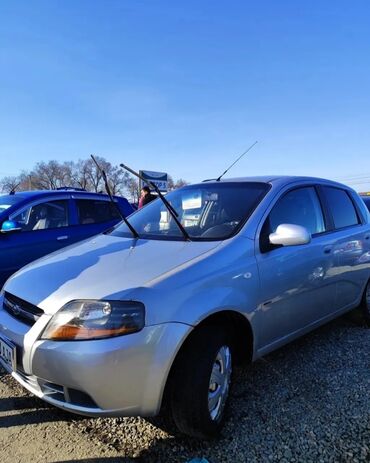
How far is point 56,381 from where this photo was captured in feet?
6.77

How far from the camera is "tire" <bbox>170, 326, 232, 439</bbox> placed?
214cm

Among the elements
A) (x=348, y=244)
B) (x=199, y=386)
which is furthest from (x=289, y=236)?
(x=348, y=244)

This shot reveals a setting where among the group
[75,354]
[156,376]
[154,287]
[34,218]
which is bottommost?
[156,376]

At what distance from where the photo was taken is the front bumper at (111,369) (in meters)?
1.96

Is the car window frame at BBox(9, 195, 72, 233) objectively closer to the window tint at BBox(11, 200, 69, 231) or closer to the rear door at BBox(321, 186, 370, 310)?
the window tint at BBox(11, 200, 69, 231)

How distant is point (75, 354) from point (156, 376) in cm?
44

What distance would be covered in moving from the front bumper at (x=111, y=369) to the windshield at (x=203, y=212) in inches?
38.6

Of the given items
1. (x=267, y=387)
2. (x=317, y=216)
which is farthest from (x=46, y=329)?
(x=317, y=216)

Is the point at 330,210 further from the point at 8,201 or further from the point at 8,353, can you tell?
the point at 8,201

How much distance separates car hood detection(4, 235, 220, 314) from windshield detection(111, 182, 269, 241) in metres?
0.21

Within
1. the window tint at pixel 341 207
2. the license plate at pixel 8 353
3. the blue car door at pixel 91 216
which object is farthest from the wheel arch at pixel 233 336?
the blue car door at pixel 91 216

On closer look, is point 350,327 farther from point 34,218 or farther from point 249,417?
point 34,218

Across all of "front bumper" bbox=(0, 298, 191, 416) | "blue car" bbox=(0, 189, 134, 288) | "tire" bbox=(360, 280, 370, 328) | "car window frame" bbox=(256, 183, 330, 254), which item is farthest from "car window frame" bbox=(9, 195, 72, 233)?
"tire" bbox=(360, 280, 370, 328)

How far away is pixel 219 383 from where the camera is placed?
2400mm
